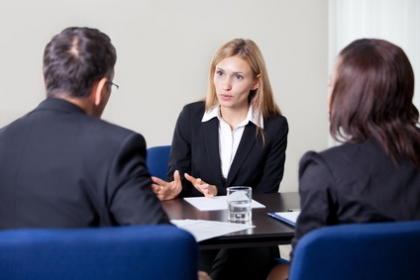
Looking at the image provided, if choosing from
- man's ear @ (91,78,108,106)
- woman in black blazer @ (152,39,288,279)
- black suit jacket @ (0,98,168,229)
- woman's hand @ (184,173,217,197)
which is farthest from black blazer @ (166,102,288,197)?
black suit jacket @ (0,98,168,229)

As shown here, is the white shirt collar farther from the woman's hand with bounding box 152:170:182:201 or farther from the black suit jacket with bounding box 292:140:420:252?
the black suit jacket with bounding box 292:140:420:252

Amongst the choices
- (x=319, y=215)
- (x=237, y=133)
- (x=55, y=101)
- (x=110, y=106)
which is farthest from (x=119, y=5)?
(x=319, y=215)

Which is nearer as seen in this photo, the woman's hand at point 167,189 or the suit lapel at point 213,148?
the woman's hand at point 167,189

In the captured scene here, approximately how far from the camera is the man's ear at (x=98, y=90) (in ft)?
6.07

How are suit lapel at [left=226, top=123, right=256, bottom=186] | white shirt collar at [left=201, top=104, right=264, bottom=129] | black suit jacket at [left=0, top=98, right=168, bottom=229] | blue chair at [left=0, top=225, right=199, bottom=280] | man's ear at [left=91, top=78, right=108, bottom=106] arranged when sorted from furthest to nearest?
1. white shirt collar at [left=201, top=104, right=264, bottom=129]
2. suit lapel at [left=226, top=123, right=256, bottom=186]
3. man's ear at [left=91, top=78, right=108, bottom=106]
4. black suit jacket at [left=0, top=98, right=168, bottom=229]
5. blue chair at [left=0, top=225, right=199, bottom=280]

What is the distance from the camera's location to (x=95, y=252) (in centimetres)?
143

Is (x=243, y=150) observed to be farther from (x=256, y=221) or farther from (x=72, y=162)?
(x=72, y=162)

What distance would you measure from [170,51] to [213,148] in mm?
2185

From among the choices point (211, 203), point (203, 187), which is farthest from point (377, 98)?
point (203, 187)

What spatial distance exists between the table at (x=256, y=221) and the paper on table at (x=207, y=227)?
28 mm

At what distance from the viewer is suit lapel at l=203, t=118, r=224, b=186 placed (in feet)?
10.2

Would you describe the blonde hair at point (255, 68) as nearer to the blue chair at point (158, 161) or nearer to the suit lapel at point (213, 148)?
the suit lapel at point (213, 148)

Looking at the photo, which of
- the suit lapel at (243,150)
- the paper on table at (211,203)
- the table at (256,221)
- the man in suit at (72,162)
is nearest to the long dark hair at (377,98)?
the table at (256,221)

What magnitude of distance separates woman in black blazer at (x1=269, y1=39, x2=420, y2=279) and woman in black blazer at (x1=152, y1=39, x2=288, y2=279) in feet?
4.24
